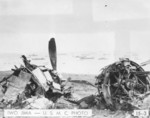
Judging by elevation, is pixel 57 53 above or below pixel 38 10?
below

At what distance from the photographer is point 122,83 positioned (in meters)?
4.03

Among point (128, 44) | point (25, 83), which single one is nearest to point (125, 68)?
point (128, 44)

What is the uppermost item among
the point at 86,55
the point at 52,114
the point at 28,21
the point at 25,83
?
the point at 28,21

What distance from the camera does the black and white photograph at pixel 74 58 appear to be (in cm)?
402

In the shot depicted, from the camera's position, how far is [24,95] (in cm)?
409

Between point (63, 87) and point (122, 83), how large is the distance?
2.01 feet

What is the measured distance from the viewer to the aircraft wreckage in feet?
13.2

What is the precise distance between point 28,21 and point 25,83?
0.65 metres

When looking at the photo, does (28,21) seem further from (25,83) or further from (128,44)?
(128,44)

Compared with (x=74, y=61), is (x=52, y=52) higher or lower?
higher

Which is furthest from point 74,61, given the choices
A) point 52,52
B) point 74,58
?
point 52,52
